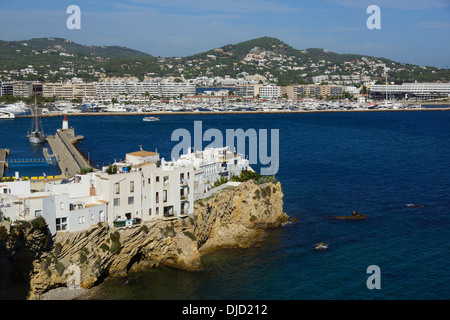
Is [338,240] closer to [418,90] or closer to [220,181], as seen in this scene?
[220,181]

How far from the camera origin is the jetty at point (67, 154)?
35722 mm

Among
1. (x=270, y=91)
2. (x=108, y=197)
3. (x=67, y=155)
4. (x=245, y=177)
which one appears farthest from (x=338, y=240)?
(x=270, y=91)

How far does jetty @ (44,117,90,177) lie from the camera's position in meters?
35.7

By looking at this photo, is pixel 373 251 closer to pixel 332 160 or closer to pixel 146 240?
pixel 146 240

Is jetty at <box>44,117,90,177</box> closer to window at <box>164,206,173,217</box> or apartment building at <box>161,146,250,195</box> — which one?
apartment building at <box>161,146,250,195</box>

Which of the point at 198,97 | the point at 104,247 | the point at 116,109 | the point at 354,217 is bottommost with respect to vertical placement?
the point at 354,217

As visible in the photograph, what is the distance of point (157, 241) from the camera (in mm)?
19484

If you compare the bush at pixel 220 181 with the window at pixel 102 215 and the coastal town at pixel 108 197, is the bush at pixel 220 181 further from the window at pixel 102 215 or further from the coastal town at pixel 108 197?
the window at pixel 102 215

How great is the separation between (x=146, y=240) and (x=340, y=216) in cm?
1192

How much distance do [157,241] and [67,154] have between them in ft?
89.4

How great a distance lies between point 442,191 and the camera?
111ft

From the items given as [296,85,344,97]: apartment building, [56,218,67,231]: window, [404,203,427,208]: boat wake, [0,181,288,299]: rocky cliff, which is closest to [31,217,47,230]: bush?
[0,181,288,299]: rocky cliff

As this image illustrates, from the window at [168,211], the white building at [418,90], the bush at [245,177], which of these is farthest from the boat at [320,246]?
the white building at [418,90]

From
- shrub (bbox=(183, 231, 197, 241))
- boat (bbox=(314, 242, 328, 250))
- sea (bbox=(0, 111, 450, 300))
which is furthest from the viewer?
boat (bbox=(314, 242, 328, 250))
